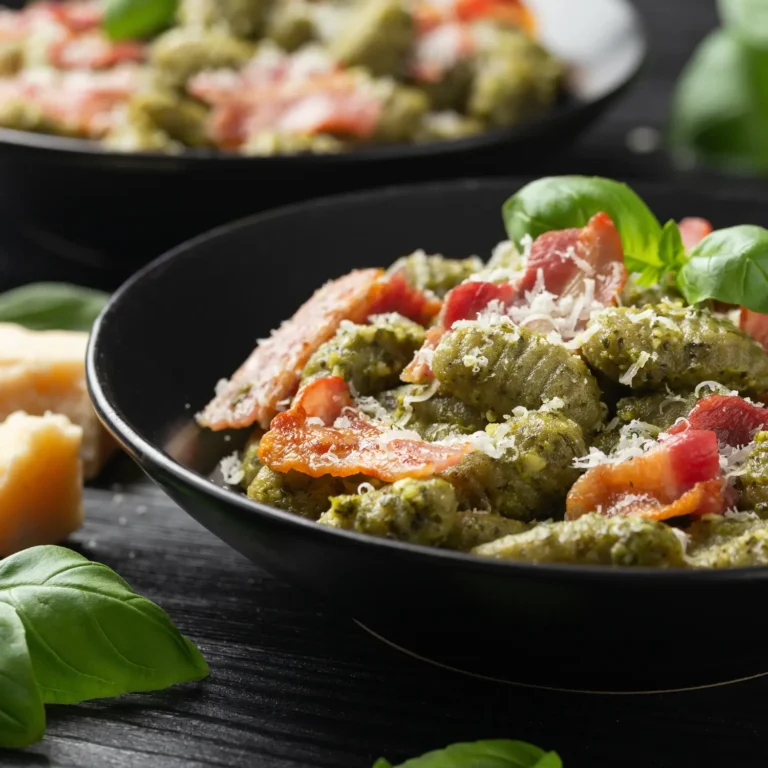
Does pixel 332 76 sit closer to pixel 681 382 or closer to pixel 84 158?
pixel 84 158

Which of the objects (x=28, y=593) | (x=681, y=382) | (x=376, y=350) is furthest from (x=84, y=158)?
(x=681, y=382)

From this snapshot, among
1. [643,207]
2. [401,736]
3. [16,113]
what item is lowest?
[401,736]

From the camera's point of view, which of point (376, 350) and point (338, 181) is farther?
point (338, 181)

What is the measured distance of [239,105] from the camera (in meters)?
4.26

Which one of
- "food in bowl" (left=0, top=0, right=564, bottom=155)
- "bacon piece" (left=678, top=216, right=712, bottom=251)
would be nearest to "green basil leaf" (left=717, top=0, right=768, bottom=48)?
"food in bowl" (left=0, top=0, right=564, bottom=155)

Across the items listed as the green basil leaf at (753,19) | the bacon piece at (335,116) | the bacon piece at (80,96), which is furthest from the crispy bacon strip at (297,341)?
the green basil leaf at (753,19)

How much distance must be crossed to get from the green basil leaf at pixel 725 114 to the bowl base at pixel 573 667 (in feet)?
10.3

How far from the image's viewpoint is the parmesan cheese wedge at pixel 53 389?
306cm

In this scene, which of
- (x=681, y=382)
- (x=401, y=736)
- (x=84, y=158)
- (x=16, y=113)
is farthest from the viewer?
(x=16, y=113)

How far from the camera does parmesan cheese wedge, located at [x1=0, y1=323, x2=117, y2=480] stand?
3.06 meters

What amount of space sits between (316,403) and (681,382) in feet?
2.31

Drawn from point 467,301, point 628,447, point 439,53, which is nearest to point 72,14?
point 439,53

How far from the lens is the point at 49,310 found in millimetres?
3520

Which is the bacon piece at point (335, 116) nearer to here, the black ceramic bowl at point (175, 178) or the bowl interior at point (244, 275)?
A: the black ceramic bowl at point (175, 178)
